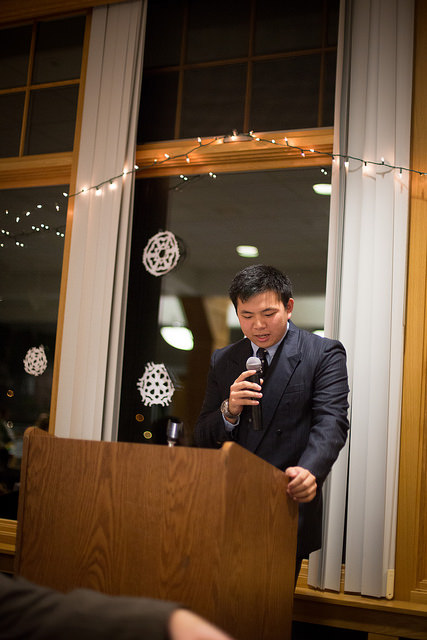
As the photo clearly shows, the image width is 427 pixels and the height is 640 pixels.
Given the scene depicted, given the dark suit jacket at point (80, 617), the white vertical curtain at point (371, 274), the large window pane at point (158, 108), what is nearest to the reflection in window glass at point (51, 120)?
the large window pane at point (158, 108)

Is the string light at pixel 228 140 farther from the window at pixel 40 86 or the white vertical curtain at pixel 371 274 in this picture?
the window at pixel 40 86

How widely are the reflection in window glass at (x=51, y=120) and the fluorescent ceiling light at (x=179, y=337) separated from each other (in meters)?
1.36

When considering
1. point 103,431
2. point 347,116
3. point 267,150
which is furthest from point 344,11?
point 103,431

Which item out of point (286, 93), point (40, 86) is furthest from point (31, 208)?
point (286, 93)

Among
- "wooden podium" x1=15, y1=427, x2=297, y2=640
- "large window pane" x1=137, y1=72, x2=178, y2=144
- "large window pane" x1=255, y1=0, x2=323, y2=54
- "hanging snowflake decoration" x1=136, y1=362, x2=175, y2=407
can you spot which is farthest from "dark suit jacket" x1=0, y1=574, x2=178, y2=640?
"large window pane" x1=255, y1=0, x2=323, y2=54

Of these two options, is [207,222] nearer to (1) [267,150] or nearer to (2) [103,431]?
(1) [267,150]

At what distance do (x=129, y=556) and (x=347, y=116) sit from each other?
8.48 ft

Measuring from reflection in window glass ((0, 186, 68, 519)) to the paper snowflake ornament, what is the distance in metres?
0.61

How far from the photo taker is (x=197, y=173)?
12.6ft

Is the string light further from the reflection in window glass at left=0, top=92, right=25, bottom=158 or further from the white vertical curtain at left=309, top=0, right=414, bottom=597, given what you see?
the reflection in window glass at left=0, top=92, right=25, bottom=158

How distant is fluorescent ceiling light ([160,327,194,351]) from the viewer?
12.2ft

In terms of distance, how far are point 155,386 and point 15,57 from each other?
Result: 2.45 meters

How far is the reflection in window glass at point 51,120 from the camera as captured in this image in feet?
13.7

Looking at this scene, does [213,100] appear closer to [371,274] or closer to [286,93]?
[286,93]
